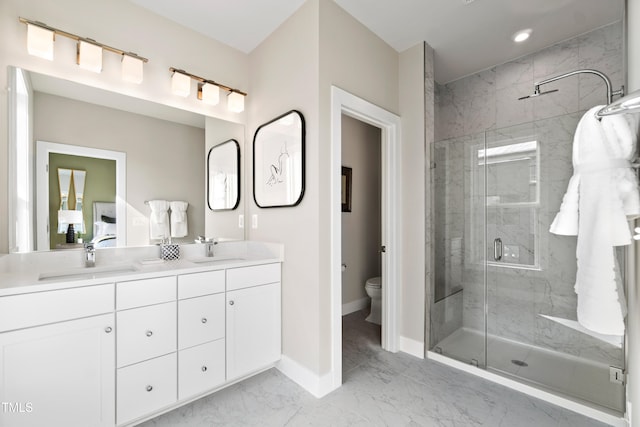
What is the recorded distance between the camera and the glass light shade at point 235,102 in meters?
2.46

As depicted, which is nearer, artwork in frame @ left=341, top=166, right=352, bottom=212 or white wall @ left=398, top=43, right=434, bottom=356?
white wall @ left=398, top=43, right=434, bottom=356

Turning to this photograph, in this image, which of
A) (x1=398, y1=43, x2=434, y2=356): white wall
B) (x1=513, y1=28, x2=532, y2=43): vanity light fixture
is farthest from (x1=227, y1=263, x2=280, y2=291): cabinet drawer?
(x1=513, y1=28, x2=532, y2=43): vanity light fixture

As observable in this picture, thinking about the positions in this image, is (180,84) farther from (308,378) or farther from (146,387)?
(308,378)

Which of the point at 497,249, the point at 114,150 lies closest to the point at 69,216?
the point at 114,150

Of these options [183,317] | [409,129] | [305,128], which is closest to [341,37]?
[305,128]

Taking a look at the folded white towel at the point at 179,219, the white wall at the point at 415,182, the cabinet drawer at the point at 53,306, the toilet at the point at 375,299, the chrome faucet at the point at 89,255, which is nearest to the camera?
the cabinet drawer at the point at 53,306

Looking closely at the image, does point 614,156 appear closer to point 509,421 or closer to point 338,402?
point 509,421

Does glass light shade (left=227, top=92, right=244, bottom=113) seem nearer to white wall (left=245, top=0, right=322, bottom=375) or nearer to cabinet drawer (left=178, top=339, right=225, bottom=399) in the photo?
white wall (left=245, top=0, right=322, bottom=375)

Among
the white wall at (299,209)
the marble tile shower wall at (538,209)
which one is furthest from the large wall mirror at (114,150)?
the marble tile shower wall at (538,209)

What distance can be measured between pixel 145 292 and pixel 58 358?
0.44 metres

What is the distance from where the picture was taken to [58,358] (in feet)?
4.39

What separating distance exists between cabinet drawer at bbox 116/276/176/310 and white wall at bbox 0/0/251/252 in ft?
2.40

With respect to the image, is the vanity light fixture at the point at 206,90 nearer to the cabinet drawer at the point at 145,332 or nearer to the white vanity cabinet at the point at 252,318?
the white vanity cabinet at the point at 252,318

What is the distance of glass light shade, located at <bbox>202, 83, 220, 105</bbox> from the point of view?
2281 mm
